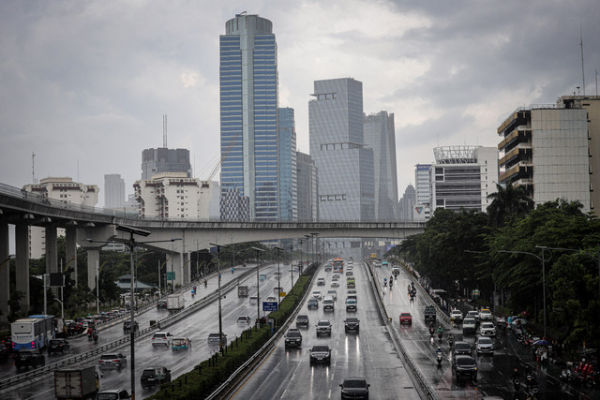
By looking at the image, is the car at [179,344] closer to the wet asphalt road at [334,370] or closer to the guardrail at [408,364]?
the wet asphalt road at [334,370]

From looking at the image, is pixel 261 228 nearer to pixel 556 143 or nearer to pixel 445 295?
pixel 445 295

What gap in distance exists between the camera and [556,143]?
142000 millimetres

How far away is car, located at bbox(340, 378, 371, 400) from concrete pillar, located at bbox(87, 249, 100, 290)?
266 ft

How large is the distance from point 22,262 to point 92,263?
25.2m

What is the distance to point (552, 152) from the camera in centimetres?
14188

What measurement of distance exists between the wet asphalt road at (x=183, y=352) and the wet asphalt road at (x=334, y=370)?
288 inches

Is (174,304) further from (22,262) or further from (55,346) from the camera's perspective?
(55,346)

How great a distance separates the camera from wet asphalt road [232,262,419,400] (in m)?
43.7

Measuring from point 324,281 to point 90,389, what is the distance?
335 ft

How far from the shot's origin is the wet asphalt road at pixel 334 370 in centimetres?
4372

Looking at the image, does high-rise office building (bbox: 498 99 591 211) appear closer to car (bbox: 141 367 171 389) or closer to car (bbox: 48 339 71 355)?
car (bbox: 48 339 71 355)

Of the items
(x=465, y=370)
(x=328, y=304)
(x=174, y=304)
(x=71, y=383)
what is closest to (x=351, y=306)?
(x=328, y=304)

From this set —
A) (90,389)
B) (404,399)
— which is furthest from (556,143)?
(90,389)

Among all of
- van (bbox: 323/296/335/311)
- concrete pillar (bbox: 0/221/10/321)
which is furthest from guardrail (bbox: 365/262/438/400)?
concrete pillar (bbox: 0/221/10/321)
